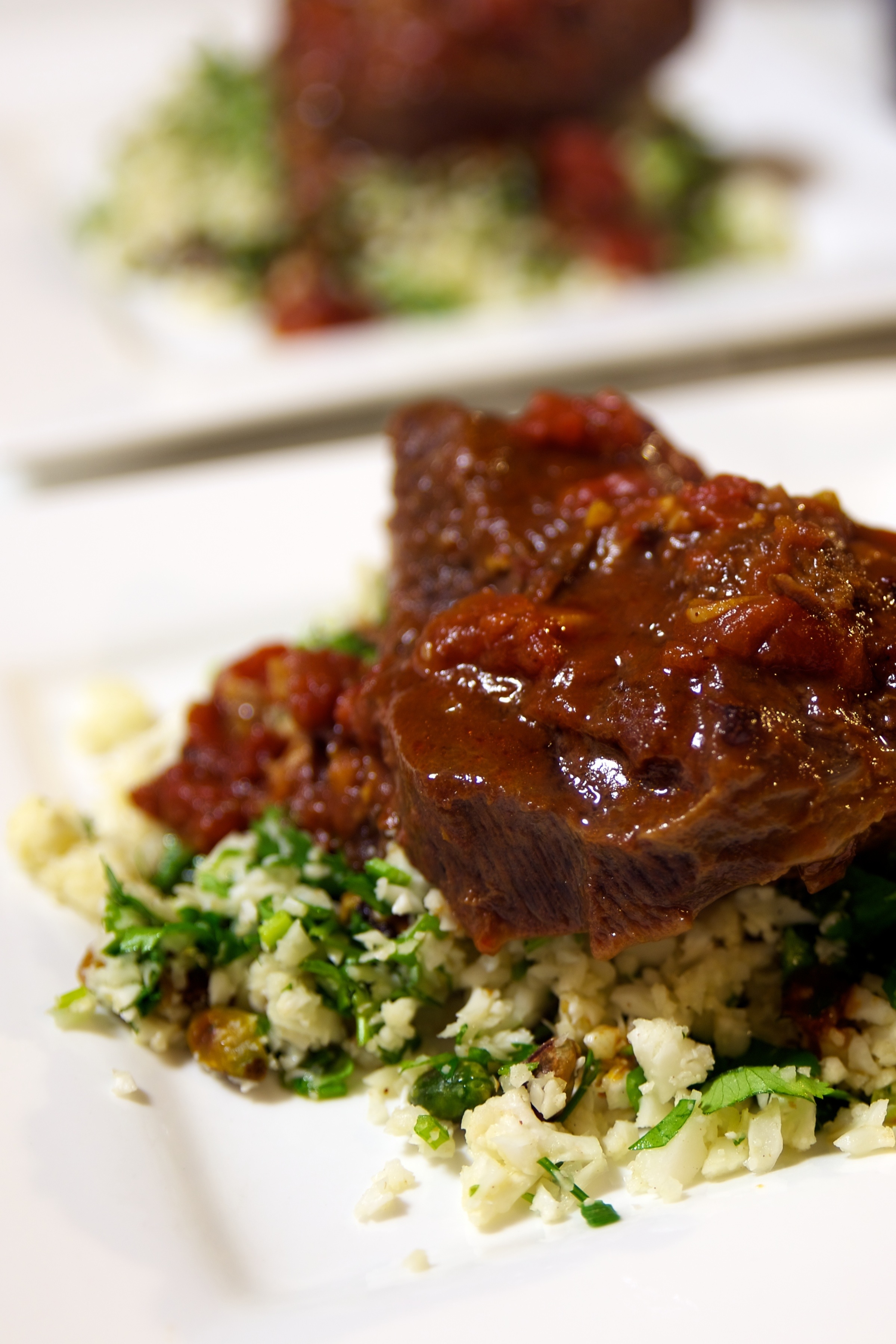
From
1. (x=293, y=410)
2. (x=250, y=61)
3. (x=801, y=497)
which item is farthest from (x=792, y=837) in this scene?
(x=250, y=61)

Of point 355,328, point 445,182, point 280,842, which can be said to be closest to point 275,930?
point 280,842

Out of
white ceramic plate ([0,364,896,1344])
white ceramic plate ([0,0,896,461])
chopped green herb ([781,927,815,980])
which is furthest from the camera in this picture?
white ceramic plate ([0,0,896,461])

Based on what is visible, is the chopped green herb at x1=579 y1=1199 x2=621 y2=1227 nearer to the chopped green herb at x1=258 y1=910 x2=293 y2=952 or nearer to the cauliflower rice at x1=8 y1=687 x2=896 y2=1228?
the cauliflower rice at x1=8 y1=687 x2=896 y2=1228

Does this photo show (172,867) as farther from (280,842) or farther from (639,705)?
(639,705)

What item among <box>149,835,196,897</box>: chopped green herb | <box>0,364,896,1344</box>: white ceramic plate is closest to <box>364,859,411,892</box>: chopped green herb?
<box>0,364,896,1344</box>: white ceramic plate

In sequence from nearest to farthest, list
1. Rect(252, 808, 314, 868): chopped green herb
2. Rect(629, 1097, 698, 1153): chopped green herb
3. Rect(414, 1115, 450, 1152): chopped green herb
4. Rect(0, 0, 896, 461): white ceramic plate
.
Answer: Rect(629, 1097, 698, 1153): chopped green herb, Rect(414, 1115, 450, 1152): chopped green herb, Rect(252, 808, 314, 868): chopped green herb, Rect(0, 0, 896, 461): white ceramic plate

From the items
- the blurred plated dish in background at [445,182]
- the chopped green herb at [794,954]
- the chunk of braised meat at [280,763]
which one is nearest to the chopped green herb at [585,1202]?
the chopped green herb at [794,954]

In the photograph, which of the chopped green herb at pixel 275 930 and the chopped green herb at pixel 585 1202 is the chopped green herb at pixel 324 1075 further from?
the chopped green herb at pixel 585 1202
